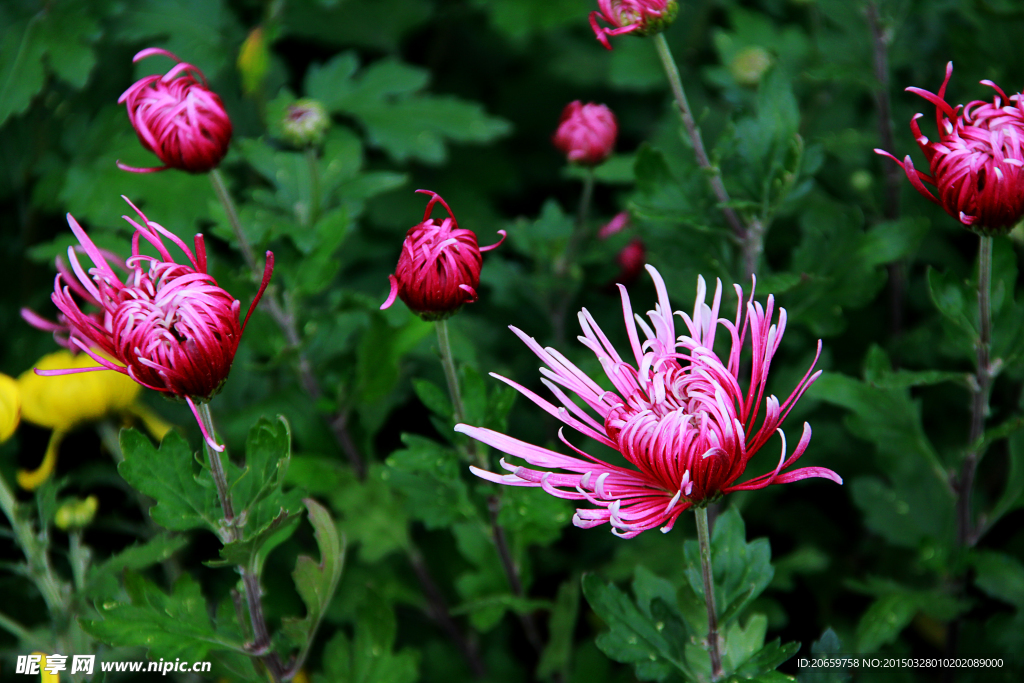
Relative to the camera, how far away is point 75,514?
1.16 metres

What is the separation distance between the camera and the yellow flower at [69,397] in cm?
122

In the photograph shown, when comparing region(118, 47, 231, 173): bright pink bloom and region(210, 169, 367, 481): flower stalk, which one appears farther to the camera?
region(210, 169, 367, 481): flower stalk

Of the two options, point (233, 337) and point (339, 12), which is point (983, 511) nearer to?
point (233, 337)

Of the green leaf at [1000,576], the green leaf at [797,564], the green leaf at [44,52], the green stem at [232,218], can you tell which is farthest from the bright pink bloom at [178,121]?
the green leaf at [1000,576]

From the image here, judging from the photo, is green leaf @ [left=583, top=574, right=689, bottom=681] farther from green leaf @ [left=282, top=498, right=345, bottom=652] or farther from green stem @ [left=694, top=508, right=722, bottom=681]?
green leaf @ [left=282, top=498, right=345, bottom=652]

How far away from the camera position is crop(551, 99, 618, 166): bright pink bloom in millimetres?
1261

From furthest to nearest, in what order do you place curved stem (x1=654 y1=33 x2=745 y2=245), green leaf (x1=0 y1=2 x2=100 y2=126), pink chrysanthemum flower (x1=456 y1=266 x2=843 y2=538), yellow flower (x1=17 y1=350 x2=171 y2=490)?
green leaf (x1=0 y1=2 x2=100 y2=126)
yellow flower (x1=17 y1=350 x2=171 y2=490)
curved stem (x1=654 y1=33 x2=745 y2=245)
pink chrysanthemum flower (x1=456 y1=266 x2=843 y2=538)

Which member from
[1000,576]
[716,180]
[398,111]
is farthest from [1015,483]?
[398,111]

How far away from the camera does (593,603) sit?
0.88 metres

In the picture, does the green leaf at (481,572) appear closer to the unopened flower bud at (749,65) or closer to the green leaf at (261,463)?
the green leaf at (261,463)

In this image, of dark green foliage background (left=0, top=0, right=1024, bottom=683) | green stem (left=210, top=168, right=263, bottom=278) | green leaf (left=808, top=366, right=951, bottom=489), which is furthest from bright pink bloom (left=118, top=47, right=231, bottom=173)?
green leaf (left=808, top=366, right=951, bottom=489)

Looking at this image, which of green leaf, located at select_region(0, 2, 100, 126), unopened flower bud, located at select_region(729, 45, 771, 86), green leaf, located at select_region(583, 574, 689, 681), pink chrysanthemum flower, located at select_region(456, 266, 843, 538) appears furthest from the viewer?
unopened flower bud, located at select_region(729, 45, 771, 86)

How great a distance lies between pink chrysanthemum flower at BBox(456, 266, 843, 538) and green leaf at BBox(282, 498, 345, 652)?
29 cm

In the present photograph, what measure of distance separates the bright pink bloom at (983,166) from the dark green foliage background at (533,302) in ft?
0.50
